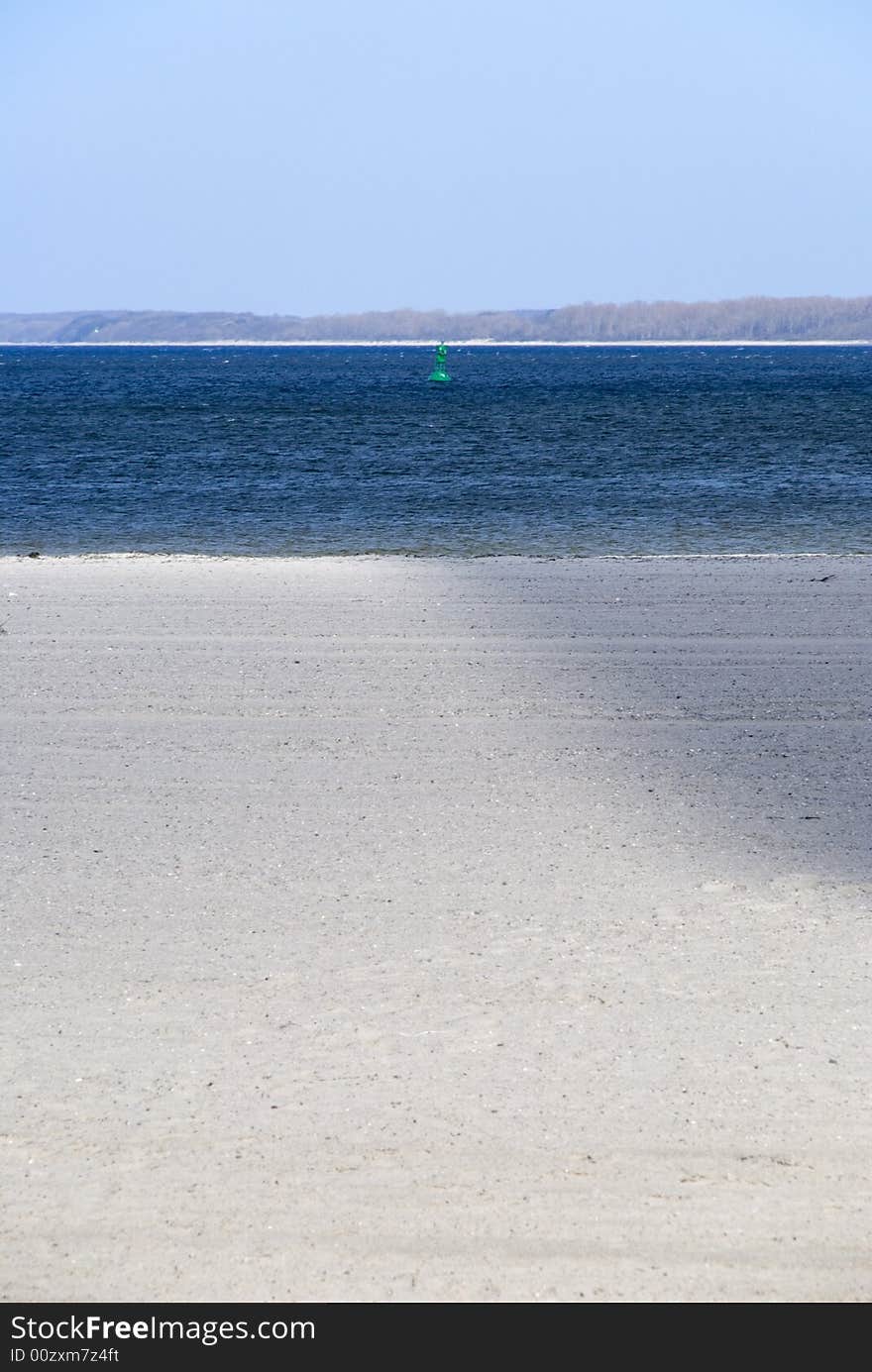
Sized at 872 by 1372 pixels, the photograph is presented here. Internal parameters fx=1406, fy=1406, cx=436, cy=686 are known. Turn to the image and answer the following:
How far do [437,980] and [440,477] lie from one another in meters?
26.1

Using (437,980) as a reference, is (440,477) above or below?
below

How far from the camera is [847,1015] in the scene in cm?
464

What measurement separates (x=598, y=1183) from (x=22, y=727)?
222 inches

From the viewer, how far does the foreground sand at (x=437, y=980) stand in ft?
11.4

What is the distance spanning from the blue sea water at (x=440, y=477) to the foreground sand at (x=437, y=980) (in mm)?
10708

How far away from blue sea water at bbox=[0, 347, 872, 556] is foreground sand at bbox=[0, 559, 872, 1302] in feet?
35.1

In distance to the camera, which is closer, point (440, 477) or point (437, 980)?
point (437, 980)

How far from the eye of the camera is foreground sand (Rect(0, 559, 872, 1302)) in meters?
3.48

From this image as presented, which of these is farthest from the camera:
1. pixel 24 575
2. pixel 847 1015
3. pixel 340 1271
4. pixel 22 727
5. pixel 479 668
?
pixel 24 575

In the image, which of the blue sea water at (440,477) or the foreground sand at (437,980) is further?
the blue sea water at (440,477)

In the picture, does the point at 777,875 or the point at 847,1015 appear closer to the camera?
the point at 847,1015

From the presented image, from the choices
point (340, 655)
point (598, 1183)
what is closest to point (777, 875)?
point (598, 1183)

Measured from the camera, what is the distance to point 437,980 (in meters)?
4.93

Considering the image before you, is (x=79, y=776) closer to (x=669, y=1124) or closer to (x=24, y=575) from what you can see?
(x=669, y=1124)
